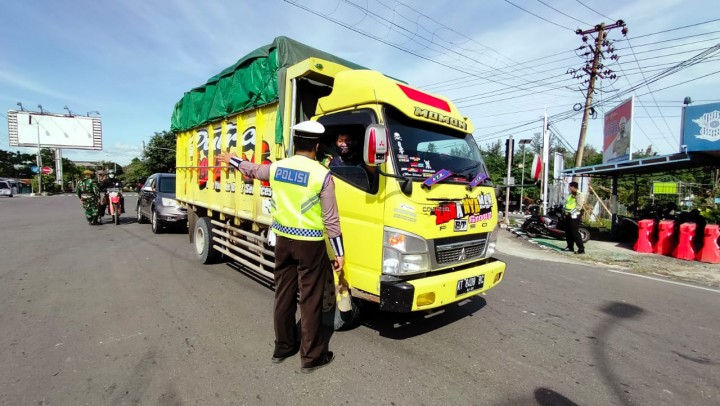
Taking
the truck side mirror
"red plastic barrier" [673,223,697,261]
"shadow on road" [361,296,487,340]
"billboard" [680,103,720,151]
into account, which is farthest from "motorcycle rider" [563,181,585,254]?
the truck side mirror

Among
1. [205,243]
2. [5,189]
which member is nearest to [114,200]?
[205,243]

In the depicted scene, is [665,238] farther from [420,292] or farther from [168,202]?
[168,202]

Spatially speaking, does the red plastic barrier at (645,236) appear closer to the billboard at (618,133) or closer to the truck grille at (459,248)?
the billboard at (618,133)

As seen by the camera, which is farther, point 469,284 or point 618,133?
point 618,133

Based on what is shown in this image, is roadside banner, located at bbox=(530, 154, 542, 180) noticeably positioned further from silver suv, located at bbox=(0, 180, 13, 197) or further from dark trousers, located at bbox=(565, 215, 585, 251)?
silver suv, located at bbox=(0, 180, 13, 197)

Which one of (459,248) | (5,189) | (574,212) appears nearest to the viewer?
(459,248)

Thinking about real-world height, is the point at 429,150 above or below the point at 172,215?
above

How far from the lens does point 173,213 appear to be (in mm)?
9672

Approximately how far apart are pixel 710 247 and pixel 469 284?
861 cm

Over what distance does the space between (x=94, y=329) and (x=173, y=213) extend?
21.0 feet

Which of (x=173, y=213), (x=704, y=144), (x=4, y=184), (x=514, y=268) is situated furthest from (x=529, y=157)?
(x=4, y=184)

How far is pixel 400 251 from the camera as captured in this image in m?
3.15

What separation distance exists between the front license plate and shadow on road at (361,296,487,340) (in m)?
0.68

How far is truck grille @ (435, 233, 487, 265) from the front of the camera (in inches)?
134
